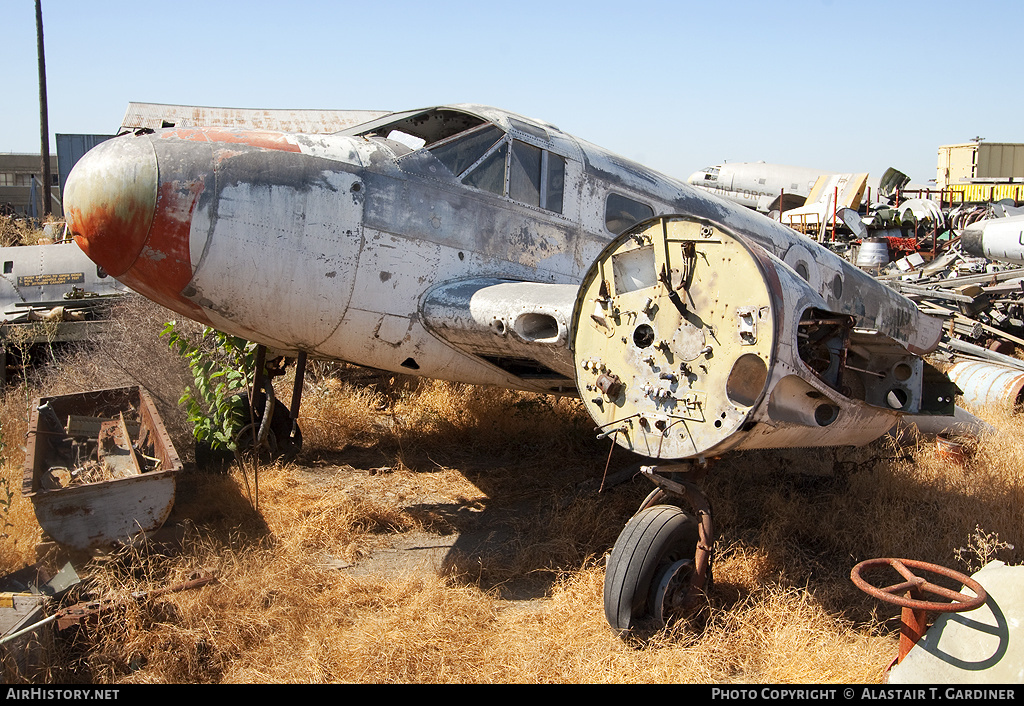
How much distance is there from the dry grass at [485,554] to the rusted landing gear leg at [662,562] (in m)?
0.15

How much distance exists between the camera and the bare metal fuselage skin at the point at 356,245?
4523 mm

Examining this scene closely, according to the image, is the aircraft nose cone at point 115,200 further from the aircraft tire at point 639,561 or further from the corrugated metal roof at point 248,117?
the corrugated metal roof at point 248,117

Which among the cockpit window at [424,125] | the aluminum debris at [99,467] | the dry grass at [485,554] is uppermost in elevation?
the cockpit window at [424,125]

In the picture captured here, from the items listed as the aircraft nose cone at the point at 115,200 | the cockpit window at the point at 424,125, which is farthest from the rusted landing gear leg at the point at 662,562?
the aircraft nose cone at the point at 115,200

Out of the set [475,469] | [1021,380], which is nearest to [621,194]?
[475,469]

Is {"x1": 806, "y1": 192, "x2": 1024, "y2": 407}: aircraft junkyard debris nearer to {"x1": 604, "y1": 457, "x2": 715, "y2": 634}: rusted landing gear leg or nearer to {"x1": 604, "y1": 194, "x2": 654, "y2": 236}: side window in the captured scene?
{"x1": 604, "y1": 194, "x2": 654, "y2": 236}: side window

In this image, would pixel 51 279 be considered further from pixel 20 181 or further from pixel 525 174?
pixel 20 181

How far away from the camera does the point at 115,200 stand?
14.5 ft

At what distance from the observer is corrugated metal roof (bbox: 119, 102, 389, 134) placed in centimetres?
2358

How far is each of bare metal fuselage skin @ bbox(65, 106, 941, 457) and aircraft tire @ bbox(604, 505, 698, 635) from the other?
99 cm

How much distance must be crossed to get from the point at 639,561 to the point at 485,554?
1556 mm

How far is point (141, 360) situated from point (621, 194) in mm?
5751

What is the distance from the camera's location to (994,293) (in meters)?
13.3
